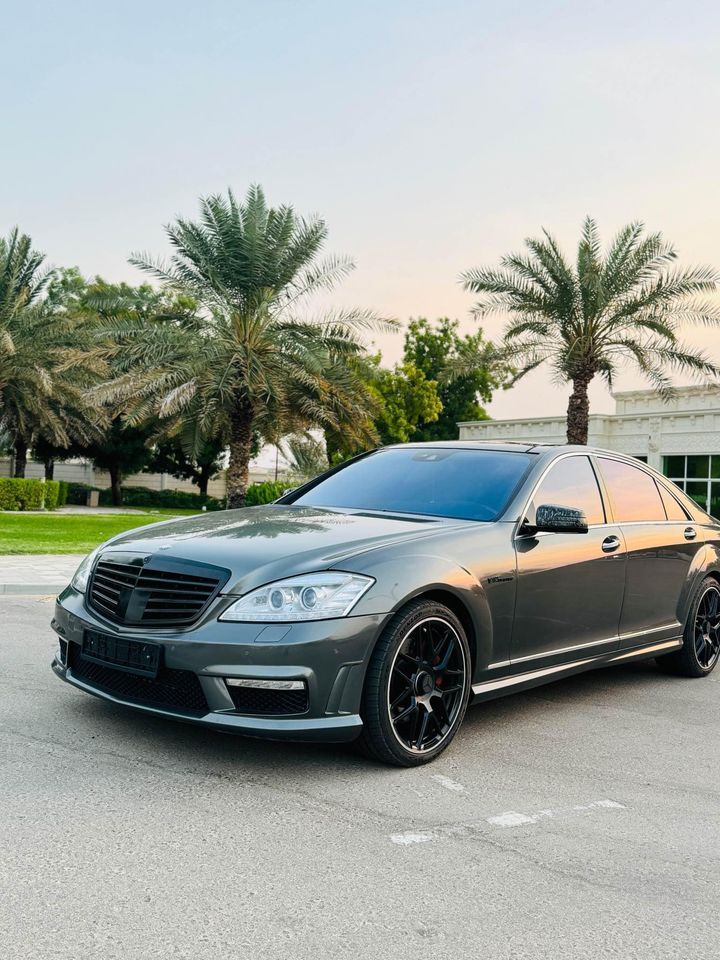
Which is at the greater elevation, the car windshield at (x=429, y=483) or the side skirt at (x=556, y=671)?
the car windshield at (x=429, y=483)

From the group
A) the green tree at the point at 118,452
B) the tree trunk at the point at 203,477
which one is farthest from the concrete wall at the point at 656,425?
the green tree at the point at 118,452

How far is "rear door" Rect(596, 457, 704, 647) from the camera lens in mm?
6363

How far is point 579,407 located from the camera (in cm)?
2831

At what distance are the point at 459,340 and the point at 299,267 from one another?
151 feet

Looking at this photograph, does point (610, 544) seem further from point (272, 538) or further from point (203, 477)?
point (203, 477)

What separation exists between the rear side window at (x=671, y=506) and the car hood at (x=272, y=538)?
2342 millimetres

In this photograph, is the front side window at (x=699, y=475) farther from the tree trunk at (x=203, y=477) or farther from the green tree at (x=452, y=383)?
the tree trunk at (x=203, y=477)

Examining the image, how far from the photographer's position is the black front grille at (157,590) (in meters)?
4.52

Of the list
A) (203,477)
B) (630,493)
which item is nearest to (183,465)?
(203,477)

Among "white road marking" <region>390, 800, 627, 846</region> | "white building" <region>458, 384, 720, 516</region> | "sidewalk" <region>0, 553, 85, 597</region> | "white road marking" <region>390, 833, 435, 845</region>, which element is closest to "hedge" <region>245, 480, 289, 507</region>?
"white building" <region>458, 384, 720, 516</region>

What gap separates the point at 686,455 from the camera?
46.4 metres

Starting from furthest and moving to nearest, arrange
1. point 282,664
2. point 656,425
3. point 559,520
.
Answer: point 656,425 → point 559,520 → point 282,664

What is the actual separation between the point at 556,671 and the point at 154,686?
233 centimetres

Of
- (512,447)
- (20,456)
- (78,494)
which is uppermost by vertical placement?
(20,456)
